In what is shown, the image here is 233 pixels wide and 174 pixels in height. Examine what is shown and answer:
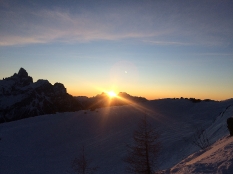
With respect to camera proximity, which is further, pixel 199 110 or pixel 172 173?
pixel 199 110

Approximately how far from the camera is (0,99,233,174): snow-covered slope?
28.3 m

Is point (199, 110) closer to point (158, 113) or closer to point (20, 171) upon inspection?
point (158, 113)

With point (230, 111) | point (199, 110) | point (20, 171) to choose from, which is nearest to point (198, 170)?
point (230, 111)

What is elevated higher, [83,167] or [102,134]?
[102,134]

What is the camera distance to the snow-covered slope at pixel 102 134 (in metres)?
28.3

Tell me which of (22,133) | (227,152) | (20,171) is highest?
(227,152)

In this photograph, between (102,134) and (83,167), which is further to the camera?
(102,134)

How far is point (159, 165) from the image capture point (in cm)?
2470

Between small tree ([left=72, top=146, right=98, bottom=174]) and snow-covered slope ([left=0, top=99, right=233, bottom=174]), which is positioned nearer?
small tree ([left=72, top=146, right=98, bottom=174])

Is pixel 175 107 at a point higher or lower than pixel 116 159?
higher

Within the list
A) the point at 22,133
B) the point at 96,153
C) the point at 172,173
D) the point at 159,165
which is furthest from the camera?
the point at 22,133

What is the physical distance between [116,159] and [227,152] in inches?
777

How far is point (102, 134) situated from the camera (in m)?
38.8

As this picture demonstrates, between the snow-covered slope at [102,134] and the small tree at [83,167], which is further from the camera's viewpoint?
the snow-covered slope at [102,134]
